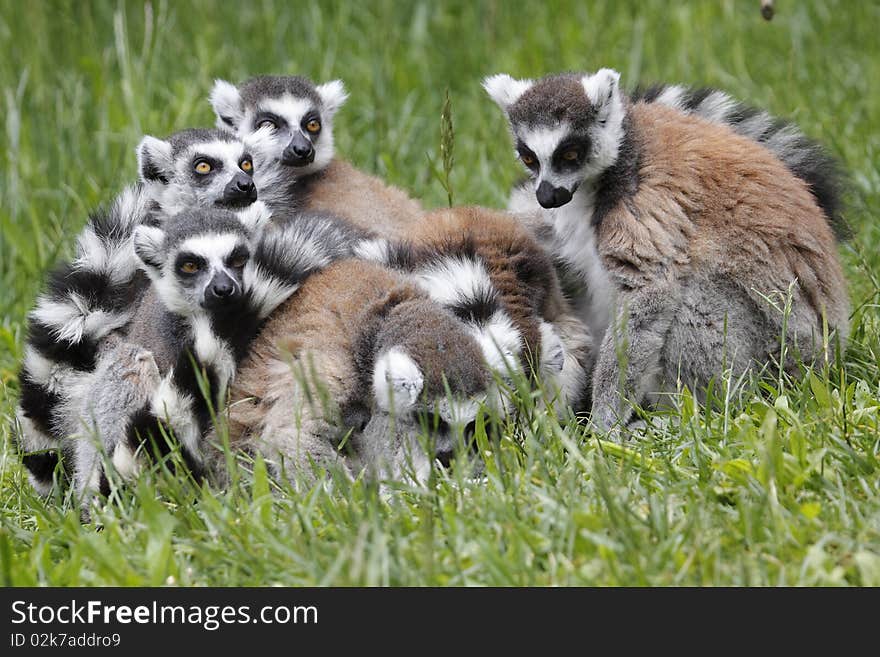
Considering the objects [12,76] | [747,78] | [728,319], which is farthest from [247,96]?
[747,78]

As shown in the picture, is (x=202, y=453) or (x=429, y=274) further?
(x=429, y=274)

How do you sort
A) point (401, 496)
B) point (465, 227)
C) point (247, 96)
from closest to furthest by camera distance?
point (401, 496)
point (465, 227)
point (247, 96)

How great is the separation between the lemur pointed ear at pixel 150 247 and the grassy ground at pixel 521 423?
922mm

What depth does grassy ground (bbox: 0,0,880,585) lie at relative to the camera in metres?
2.74

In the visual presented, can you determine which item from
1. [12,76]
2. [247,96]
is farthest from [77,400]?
[12,76]

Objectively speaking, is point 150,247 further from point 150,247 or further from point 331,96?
point 331,96

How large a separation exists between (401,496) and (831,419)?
1.30m

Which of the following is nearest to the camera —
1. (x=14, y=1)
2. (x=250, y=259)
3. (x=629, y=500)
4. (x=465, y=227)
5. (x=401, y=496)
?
(x=629, y=500)

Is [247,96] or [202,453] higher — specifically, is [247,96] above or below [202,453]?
above

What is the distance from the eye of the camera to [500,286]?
4.21m

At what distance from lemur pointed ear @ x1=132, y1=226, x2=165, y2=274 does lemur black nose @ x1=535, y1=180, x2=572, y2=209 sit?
143cm

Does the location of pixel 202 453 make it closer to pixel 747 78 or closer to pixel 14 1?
pixel 747 78

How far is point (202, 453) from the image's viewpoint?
12.4ft

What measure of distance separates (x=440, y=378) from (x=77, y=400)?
1.50 metres
